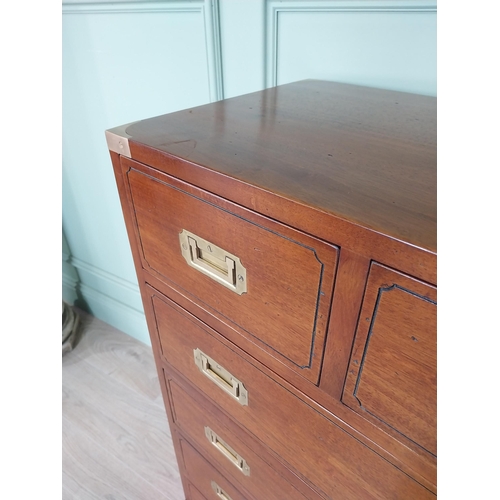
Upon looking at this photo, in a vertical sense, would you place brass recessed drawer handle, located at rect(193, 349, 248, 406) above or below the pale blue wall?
below

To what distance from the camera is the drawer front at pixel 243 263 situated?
12.8 inches

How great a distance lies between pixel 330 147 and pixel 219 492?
0.72 m

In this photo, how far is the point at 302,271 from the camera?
326 millimetres

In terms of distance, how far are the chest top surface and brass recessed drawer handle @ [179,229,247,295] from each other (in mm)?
94

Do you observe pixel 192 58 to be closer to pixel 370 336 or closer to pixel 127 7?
pixel 127 7

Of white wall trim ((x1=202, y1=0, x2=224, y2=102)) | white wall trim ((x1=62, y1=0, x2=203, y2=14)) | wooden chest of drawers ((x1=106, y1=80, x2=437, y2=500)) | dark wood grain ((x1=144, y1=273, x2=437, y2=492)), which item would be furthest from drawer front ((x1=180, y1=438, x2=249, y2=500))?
white wall trim ((x1=62, y1=0, x2=203, y2=14))

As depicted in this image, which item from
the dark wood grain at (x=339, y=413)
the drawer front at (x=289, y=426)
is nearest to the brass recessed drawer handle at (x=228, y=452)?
the drawer front at (x=289, y=426)

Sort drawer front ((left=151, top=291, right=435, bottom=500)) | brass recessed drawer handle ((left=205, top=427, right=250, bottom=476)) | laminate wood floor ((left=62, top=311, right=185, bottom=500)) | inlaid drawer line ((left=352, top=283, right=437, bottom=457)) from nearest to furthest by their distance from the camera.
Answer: inlaid drawer line ((left=352, top=283, right=437, bottom=457))
drawer front ((left=151, top=291, right=435, bottom=500))
brass recessed drawer handle ((left=205, top=427, right=250, bottom=476))
laminate wood floor ((left=62, top=311, right=185, bottom=500))

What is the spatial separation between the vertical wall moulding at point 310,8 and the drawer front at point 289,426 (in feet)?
1.62

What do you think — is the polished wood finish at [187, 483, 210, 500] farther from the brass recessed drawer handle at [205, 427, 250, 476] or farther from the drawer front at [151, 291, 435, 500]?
the drawer front at [151, 291, 435, 500]

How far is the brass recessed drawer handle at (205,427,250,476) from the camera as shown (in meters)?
0.60

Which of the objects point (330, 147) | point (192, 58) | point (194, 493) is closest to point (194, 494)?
point (194, 493)

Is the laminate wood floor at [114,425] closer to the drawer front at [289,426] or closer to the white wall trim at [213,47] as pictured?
the drawer front at [289,426]

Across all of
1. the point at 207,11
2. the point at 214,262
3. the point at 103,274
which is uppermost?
the point at 207,11
